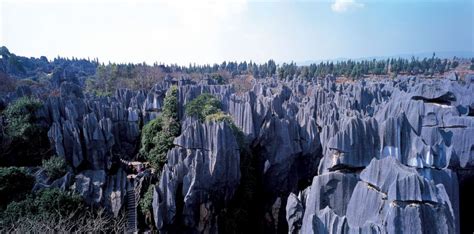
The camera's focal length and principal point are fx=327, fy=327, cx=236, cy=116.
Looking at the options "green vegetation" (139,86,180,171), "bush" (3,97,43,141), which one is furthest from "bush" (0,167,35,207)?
"green vegetation" (139,86,180,171)

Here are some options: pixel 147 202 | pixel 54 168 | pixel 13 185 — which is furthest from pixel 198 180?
pixel 13 185

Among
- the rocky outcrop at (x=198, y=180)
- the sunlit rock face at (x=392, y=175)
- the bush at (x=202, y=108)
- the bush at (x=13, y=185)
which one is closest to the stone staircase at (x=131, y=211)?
the rocky outcrop at (x=198, y=180)

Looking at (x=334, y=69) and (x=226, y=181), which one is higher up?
(x=334, y=69)

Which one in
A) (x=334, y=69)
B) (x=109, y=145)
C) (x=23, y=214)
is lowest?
(x=23, y=214)

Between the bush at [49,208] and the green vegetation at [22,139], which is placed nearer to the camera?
the bush at [49,208]

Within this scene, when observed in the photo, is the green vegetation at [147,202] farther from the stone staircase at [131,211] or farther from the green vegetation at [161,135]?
the green vegetation at [161,135]

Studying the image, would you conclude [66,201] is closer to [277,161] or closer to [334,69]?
[277,161]

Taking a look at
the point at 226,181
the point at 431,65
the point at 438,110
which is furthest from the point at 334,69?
the point at 226,181

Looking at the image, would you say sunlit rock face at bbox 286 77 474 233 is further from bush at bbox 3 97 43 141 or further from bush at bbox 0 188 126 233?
bush at bbox 3 97 43 141
